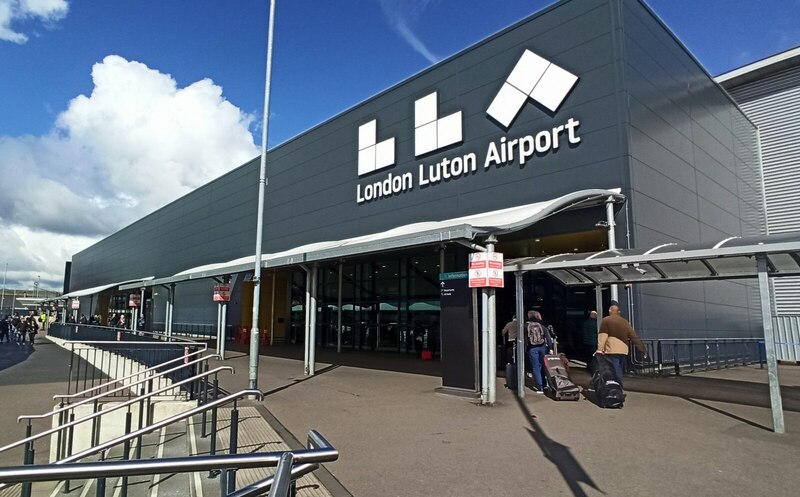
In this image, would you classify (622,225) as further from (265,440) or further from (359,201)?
(359,201)

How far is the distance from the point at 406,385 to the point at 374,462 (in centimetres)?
601

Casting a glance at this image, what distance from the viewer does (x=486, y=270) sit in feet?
31.0

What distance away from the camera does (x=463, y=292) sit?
1001 cm

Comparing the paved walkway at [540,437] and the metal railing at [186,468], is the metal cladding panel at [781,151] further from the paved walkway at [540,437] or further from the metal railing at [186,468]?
the metal railing at [186,468]

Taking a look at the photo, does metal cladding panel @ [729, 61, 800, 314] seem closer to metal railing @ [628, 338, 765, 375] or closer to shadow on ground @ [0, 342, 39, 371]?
metal railing @ [628, 338, 765, 375]

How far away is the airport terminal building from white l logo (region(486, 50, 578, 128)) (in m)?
0.04

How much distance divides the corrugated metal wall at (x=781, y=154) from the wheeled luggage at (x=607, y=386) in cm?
1618

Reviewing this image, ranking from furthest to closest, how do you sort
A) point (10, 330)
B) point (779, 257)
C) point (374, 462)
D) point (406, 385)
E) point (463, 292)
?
point (10, 330), point (406, 385), point (463, 292), point (779, 257), point (374, 462)

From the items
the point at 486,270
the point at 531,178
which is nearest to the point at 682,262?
the point at 486,270

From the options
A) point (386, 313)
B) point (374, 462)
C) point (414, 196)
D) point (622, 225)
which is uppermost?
point (414, 196)

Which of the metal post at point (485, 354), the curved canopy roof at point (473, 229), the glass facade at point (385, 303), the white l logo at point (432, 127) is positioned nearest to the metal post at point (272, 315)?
the glass facade at point (385, 303)

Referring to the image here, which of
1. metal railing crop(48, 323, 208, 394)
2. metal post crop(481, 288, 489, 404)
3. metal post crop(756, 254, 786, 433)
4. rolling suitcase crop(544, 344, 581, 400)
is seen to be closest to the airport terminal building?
metal post crop(481, 288, 489, 404)

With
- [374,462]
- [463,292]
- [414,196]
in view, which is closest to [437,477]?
[374,462]

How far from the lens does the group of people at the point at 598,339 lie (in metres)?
9.23
